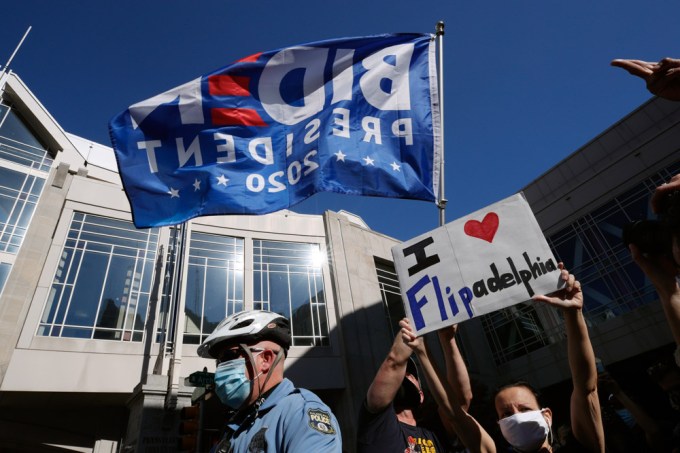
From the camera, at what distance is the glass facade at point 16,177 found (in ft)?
35.2

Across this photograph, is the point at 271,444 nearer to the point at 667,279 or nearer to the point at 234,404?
the point at 234,404

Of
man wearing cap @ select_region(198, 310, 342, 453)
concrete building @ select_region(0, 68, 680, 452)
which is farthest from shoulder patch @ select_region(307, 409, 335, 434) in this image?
concrete building @ select_region(0, 68, 680, 452)

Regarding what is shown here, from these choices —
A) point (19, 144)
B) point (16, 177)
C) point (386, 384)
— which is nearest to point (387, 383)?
point (386, 384)

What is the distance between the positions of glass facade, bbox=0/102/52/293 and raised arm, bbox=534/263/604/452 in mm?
12271

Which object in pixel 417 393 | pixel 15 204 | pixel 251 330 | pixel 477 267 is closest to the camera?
pixel 251 330

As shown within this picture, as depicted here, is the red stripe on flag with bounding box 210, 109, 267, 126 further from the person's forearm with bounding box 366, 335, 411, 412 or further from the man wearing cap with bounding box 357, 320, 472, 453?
the person's forearm with bounding box 366, 335, 411, 412

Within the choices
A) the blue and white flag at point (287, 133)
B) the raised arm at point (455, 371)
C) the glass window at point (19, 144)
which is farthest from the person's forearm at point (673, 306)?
the glass window at point (19, 144)

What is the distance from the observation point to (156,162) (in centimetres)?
506

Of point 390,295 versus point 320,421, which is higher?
point 390,295

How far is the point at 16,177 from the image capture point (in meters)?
11.8

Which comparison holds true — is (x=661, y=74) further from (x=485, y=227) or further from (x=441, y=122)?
(x=441, y=122)

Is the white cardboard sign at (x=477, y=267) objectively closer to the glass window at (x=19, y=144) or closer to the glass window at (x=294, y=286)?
the glass window at (x=294, y=286)

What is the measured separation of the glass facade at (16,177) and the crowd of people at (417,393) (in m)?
10.7

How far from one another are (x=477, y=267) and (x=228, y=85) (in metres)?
4.02
